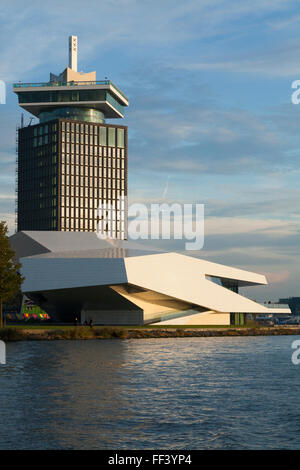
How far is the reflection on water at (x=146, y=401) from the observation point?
17141mm

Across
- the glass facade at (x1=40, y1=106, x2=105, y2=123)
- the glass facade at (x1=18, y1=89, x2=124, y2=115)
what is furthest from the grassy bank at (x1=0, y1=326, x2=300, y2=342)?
the glass facade at (x1=40, y1=106, x2=105, y2=123)

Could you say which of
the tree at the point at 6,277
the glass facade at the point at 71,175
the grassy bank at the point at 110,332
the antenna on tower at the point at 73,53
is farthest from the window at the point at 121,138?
the tree at the point at 6,277

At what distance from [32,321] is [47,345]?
30.2 metres

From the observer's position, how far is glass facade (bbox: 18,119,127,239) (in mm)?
139375

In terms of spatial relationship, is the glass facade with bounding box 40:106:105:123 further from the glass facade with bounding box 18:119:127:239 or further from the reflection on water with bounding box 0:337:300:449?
the reflection on water with bounding box 0:337:300:449

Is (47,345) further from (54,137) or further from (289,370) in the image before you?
(54,137)

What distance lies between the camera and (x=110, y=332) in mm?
54812

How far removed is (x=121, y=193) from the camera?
478ft

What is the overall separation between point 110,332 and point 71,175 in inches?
3515

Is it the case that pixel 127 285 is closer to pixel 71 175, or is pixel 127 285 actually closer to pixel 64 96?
pixel 71 175

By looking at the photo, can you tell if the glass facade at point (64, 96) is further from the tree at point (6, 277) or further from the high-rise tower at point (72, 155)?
the tree at point (6, 277)

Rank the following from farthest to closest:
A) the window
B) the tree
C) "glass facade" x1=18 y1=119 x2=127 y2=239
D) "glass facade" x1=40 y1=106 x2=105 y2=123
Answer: the window → "glass facade" x1=40 y1=106 x2=105 y2=123 → "glass facade" x1=18 y1=119 x2=127 y2=239 → the tree
